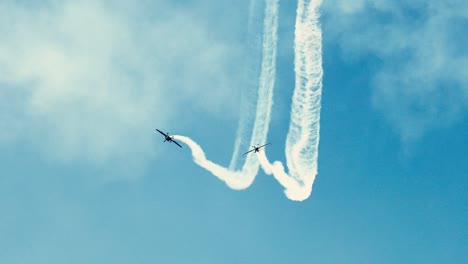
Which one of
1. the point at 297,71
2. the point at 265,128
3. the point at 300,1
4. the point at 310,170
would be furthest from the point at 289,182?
the point at 300,1

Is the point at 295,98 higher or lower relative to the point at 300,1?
lower

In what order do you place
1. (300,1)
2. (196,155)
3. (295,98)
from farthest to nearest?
(196,155)
(295,98)
(300,1)

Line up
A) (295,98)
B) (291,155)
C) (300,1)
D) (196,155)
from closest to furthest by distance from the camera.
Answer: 1. (300,1)
2. (295,98)
3. (291,155)
4. (196,155)

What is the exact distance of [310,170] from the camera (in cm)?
7725

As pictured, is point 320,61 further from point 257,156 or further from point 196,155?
point 196,155

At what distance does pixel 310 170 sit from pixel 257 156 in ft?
21.4

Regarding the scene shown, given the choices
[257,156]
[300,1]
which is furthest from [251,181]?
[300,1]

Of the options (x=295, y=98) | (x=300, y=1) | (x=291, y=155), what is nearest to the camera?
(x=300, y=1)

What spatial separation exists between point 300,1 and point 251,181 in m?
22.0

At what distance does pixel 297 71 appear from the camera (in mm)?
69312

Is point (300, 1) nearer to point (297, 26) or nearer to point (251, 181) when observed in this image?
point (297, 26)

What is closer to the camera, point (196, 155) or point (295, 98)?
point (295, 98)

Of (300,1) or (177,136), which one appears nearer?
(300,1)

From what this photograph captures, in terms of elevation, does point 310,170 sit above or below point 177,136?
below
